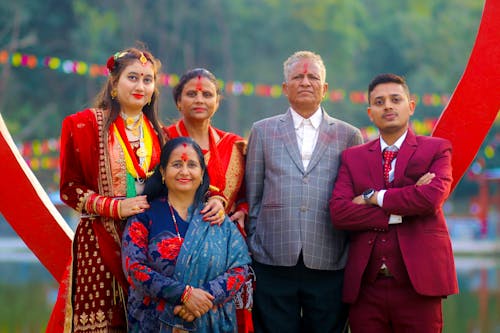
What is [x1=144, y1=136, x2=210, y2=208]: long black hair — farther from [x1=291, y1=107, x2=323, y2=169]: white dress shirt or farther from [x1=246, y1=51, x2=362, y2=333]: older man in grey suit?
[x1=291, y1=107, x2=323, y2=169]: white dress shirt

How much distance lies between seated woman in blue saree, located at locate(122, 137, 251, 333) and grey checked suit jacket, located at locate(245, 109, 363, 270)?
0.96 ft

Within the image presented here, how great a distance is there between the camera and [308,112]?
3830 millimetres

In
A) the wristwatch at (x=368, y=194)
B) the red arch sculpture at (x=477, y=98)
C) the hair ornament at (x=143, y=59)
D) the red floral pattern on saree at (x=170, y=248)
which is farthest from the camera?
the red arch sculpture at (x=477, y=98)

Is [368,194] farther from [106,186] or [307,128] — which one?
[106,186]

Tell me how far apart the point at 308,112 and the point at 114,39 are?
19150mm

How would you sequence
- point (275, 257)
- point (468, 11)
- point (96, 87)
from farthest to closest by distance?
point (468, 11) → point (96, 87) → point (275, 257)

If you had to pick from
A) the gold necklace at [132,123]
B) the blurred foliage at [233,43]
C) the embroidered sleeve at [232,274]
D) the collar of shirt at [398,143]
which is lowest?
the embroidered sleeve at [232,274]

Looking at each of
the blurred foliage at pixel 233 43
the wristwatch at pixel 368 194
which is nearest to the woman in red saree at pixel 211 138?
the wristwatch at pixel 368 194

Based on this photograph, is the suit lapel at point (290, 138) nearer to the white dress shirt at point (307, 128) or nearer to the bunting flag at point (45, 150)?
the white dress shirt at point (307, 128)

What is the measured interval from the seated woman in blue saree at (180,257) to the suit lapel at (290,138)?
0.50 metres

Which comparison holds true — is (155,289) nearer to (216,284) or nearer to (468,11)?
(216,284)

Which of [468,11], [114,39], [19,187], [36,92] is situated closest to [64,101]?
[36,92]

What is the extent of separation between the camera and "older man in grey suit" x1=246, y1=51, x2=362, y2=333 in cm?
364

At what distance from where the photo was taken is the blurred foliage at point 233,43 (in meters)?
21.5
